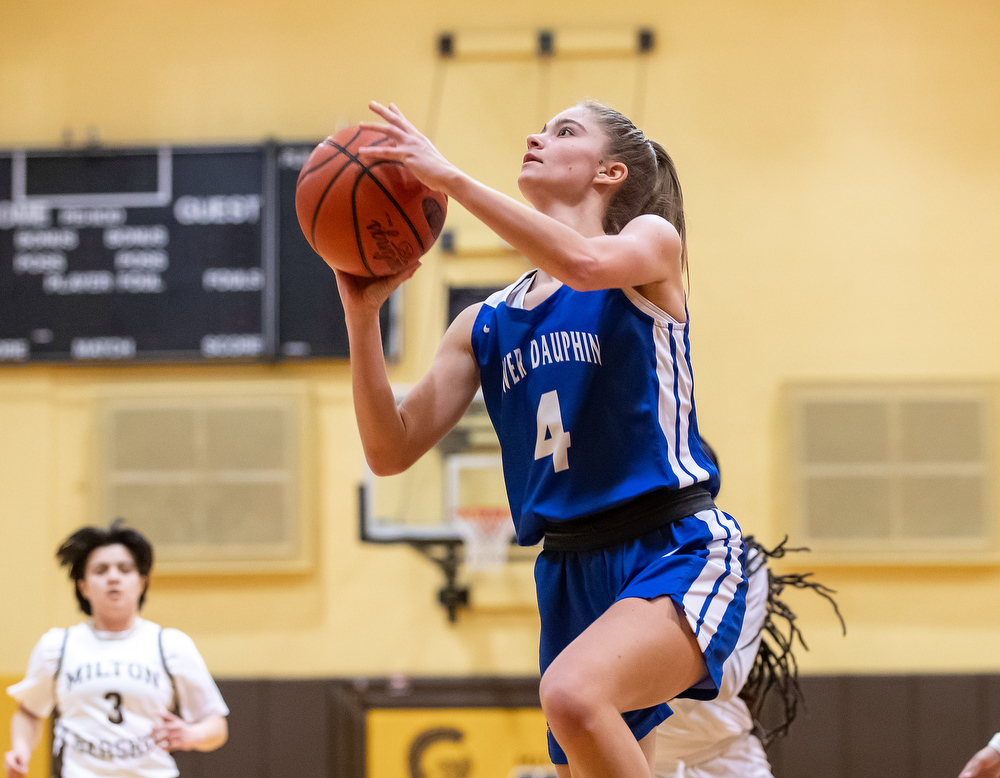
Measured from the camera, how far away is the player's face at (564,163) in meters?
2.00

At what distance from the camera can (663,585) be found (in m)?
1.68

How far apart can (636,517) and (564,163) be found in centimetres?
72

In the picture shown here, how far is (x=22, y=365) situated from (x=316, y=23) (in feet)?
7.84

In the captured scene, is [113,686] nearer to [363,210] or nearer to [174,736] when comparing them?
[174,736]

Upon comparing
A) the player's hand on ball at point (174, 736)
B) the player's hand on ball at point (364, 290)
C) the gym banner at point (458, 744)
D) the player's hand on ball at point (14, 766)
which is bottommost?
the gym banner at point (458, 744)

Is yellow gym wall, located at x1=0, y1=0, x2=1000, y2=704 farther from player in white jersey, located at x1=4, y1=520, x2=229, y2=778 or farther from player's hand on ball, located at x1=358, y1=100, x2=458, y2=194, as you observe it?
player's hand on ball, located at x1=358, y1=100, x2=458, y2=194

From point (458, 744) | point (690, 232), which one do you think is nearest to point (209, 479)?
point (458, 744)

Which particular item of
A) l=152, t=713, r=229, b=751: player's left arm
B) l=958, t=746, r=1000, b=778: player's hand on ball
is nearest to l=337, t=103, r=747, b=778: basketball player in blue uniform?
l=958, t=746, r=1000, b=778: player's hand on ball

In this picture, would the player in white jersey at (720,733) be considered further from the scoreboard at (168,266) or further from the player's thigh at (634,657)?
the scoreboard at (168,266)

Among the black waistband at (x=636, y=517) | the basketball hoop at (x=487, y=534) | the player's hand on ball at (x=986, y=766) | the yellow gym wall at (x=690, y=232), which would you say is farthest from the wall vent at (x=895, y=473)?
the black waistband at (x=636, y=517)

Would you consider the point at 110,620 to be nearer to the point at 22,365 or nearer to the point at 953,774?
the point at 22,365

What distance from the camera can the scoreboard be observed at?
5184 mm

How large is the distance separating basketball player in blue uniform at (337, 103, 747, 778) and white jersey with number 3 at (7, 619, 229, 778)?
1969 mm

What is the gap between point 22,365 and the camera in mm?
5270
